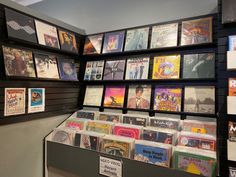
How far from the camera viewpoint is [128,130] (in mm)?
1741

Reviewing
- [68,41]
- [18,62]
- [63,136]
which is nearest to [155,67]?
[68,41]

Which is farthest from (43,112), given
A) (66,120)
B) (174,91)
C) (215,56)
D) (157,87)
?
(215,56)

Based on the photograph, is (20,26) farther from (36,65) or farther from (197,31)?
(197,31)

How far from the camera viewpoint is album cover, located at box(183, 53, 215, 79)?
1.72m

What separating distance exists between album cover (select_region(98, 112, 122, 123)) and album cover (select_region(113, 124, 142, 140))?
16 centimetres

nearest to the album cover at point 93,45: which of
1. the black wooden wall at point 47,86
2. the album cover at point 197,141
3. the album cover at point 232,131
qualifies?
the black wooden wall at point 47,86

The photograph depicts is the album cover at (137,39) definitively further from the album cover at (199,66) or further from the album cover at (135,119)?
the album cover at (135,119)

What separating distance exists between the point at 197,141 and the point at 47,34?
1.80m

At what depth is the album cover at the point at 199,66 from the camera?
1.72 m

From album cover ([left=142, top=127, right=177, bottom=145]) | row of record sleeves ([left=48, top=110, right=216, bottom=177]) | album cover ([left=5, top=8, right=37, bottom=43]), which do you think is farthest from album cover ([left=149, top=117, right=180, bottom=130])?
album cover ([left=5, top=8, right=37, bottom=43])

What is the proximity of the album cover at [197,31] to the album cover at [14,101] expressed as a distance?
1638 millimetres

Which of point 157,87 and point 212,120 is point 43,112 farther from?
point 212,120

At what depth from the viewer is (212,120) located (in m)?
1.70

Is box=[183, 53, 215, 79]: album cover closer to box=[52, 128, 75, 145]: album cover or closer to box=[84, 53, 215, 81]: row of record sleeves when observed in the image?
box=[84, 53, 215, 81]: row of record sleeves
